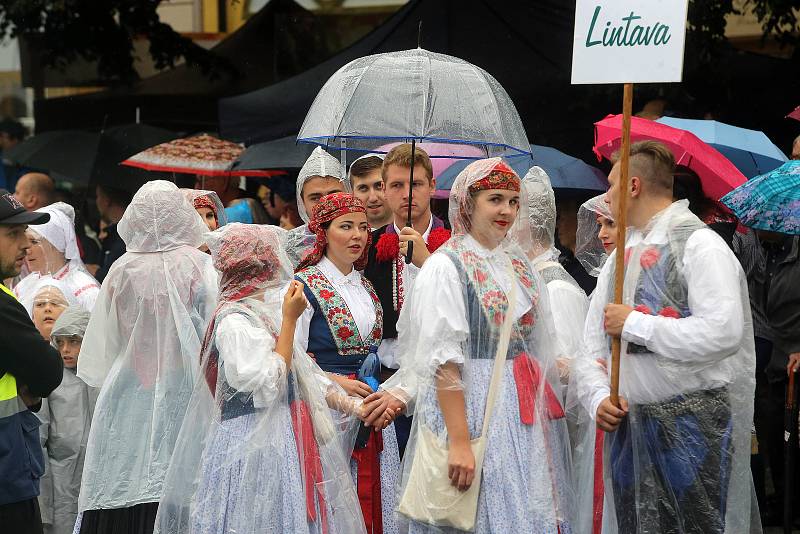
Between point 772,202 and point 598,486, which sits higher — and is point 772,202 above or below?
above

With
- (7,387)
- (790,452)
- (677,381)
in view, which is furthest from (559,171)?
(7,387)

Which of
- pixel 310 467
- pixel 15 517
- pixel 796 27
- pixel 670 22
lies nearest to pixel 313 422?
pixel 310 467

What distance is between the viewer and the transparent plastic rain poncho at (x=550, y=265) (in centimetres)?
513

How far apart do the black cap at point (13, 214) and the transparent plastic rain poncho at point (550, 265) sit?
203 cm

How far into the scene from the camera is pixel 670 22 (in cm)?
437

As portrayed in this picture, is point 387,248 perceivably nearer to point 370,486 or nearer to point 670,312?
point 370,486

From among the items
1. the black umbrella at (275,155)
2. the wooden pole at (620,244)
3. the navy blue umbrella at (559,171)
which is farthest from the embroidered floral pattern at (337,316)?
the black umbrella at (275,155)

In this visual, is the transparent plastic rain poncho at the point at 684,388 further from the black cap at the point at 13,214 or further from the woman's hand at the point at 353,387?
the black cap at the point at 13,214

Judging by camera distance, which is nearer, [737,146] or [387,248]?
[387,248]

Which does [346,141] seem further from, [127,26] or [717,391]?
[127,26]

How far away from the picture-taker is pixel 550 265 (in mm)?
5500

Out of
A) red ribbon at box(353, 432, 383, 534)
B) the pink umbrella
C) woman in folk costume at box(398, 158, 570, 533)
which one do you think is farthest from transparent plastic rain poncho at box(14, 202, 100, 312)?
the pink umbrella

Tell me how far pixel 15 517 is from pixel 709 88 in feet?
19.8

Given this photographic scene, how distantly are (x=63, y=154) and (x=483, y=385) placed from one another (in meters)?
6.53
